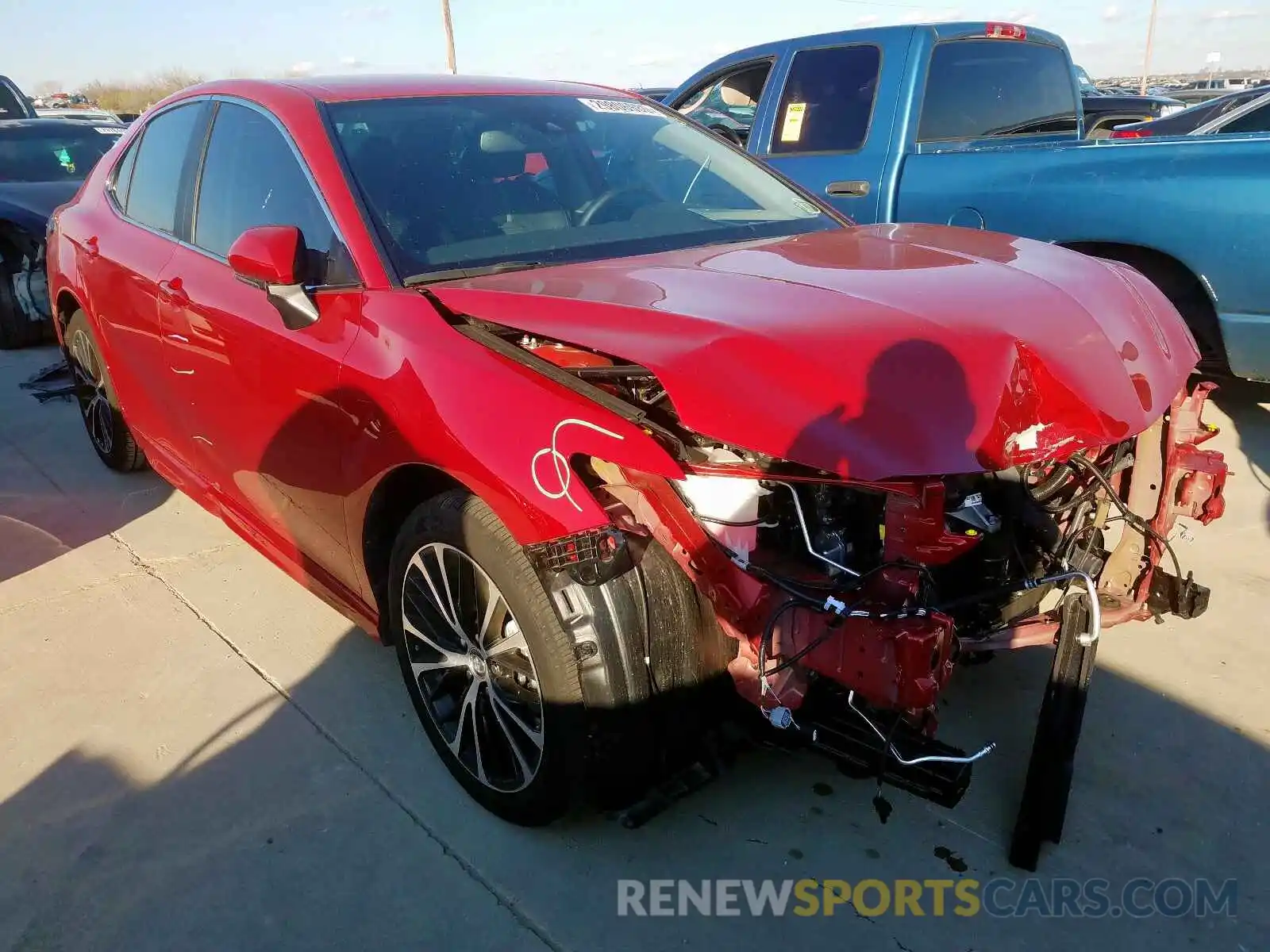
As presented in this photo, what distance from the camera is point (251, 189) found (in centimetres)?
306

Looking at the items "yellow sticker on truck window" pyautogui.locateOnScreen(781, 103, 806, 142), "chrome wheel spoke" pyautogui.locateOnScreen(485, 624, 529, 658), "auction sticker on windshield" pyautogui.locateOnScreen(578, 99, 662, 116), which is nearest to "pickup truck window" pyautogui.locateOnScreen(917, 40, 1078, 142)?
"yellow sticker on truck window" pyautogui.locateOnScreen(781, 103, 806, 142)

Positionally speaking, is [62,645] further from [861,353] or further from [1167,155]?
[1167,155]

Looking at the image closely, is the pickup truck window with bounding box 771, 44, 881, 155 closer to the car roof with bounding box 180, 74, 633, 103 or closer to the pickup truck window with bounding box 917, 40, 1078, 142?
the pickup truck window with bounding box 917, 40, 1078, 142

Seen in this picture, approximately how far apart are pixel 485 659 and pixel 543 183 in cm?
150

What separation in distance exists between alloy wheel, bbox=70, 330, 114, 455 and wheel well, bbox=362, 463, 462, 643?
8.13ft

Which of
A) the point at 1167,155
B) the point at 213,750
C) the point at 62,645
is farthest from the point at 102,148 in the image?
the point at 1167,155

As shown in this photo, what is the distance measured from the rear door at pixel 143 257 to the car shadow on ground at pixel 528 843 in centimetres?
149

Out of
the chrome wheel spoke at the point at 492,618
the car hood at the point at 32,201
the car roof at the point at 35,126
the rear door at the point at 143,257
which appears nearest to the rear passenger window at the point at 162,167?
the rear door at the point at 143,257

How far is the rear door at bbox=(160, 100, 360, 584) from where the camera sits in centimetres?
260

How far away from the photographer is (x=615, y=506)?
7.02 ft

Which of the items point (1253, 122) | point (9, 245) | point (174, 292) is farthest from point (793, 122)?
point (9, 245)

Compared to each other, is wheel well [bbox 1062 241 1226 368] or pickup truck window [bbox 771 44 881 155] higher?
pickup truck window [bbox 771 44 881 155]

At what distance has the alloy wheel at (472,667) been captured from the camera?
2328mm

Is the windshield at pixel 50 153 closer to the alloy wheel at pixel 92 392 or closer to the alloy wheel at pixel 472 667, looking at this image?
the alloy wheel at pixel 92 392
